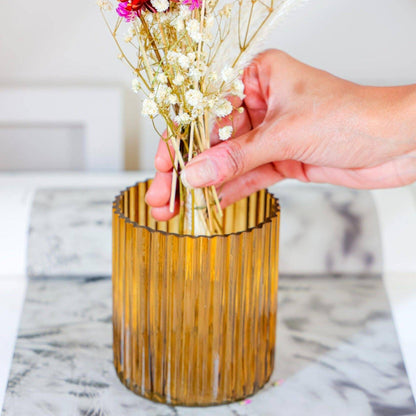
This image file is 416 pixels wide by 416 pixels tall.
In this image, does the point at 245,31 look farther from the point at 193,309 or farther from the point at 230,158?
the point at 193,309

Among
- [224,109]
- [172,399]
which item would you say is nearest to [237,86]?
[224,109]

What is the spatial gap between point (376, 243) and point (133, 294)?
391 millimetres

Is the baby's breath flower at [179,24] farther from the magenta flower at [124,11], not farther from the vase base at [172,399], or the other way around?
the vase base at [172,399]

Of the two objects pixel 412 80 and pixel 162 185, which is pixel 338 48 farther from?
pixel 162 185

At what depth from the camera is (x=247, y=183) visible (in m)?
0.67

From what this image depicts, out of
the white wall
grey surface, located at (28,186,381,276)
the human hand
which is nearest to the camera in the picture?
the human hand

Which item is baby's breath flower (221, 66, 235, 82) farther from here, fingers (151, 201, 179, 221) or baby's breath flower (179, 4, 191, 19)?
fingers (151, 201, 179, 221)

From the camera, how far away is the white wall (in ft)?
3.18

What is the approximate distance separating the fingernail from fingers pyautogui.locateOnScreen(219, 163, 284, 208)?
100 millimetres

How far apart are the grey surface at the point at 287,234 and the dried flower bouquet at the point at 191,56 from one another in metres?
0.26

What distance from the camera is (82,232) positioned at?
80cm

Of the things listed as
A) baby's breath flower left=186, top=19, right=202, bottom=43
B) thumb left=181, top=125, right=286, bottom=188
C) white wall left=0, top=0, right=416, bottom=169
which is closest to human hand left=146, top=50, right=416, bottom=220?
thumb left=181, top=125, right=286, bottom=188

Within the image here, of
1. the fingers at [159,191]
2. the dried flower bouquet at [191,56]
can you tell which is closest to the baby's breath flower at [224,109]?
the dried flower bouquet at [191,56]

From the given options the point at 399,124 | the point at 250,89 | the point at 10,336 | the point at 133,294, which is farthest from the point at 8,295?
the point at 399,124
